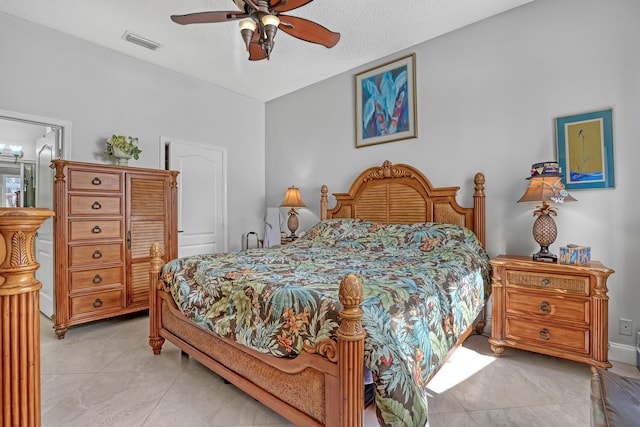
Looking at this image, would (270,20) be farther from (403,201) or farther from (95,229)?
(95,229)

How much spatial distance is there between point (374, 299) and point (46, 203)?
3.53 metres

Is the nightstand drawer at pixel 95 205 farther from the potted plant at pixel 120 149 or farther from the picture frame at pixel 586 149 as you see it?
the picture frame at pixel 586 149

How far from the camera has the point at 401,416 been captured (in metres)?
1.07

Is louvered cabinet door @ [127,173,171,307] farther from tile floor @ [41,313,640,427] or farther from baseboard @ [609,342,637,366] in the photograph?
baseboard @ [609,342,637,366]

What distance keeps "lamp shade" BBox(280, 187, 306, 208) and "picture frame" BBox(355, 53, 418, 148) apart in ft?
3.36

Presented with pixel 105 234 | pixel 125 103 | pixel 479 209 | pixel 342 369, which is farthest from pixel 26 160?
pixel 479 209

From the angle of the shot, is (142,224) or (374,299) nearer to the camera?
(374,299)

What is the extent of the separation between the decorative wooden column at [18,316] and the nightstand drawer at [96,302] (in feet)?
8.13

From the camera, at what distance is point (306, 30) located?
2.19 metres

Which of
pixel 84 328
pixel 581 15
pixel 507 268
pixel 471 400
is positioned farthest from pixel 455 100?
pixel 84 328

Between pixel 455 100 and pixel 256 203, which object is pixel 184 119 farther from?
pixel 455 100

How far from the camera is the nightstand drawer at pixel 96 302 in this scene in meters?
2.77

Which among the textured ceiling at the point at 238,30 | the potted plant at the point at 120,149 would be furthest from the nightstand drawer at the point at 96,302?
the textured ceiling at the point at 238,30

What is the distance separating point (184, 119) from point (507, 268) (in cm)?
392
